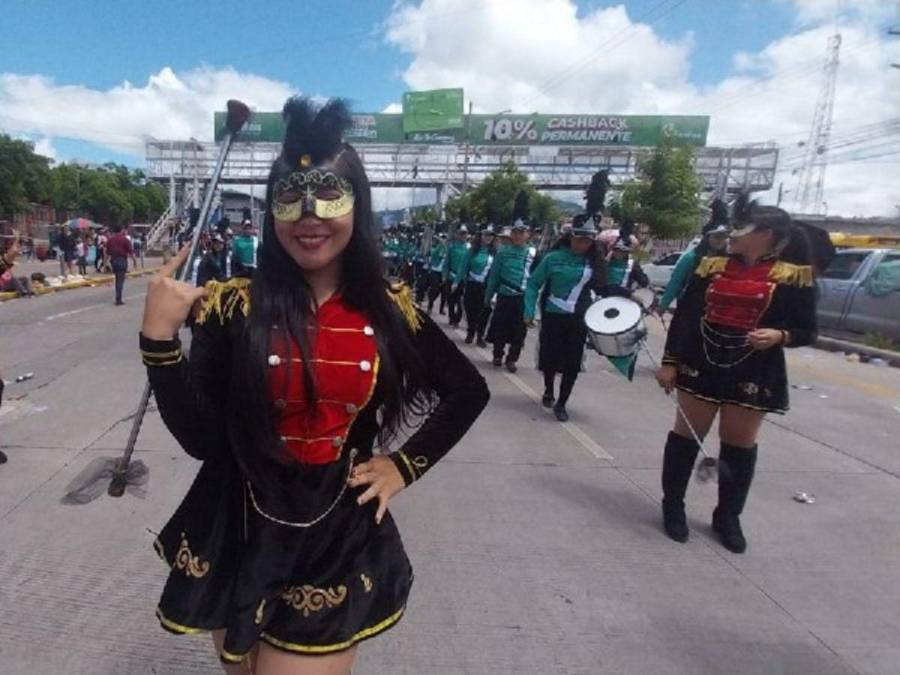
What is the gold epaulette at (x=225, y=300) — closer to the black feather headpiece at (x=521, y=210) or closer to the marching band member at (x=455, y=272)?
the black feather headpiece at (x=521, y=210)

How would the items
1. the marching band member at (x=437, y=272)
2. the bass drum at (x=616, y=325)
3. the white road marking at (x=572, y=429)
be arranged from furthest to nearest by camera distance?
the marching band member at (x=437, y=272) → the white road marking at (x=572, y=429) → the bass drum at (x=616, y=325)

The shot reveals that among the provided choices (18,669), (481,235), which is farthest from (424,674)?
(481,235)

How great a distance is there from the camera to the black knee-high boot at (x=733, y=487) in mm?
3625

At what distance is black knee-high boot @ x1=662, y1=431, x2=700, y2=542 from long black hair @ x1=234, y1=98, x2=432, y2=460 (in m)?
2.54

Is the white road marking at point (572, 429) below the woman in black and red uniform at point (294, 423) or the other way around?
below

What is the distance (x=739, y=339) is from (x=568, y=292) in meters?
2.61

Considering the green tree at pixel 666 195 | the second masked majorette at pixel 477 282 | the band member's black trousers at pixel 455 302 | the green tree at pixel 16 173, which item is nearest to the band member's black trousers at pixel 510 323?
the second masked majorette at pixel 477 282

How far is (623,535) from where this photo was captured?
373 cm

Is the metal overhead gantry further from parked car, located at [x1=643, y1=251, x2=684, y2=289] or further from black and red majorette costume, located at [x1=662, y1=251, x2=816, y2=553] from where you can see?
black and red majorette costume, located at [x1=662, y1=251, x2=816, y2=553]

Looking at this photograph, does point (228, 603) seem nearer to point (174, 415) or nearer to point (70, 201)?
point (174, 415)

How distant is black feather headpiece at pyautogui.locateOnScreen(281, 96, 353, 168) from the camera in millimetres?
1622

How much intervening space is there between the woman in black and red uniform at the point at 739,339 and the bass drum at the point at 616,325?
1.02m

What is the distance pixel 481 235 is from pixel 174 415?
31.0ft

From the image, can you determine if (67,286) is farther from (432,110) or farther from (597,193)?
(432,110)
